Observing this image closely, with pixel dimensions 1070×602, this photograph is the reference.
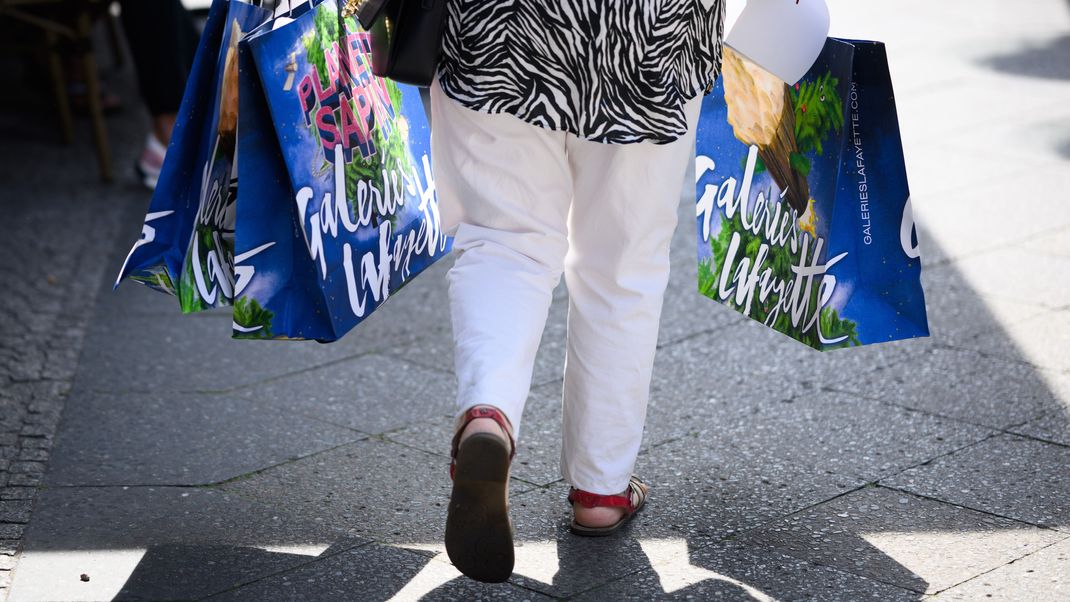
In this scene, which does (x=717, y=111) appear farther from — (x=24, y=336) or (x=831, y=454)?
(x=24, y=336)

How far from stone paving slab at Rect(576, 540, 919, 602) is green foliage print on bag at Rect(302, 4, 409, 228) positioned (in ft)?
3.04

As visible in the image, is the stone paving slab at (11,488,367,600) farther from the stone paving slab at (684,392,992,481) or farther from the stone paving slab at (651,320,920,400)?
the stone paving slab at (651,320,920,400)

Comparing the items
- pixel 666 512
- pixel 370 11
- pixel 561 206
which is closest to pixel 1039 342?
pixel 666 512

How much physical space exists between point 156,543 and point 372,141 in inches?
37.5

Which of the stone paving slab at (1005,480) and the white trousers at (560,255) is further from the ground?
the white trousers at (560,255)

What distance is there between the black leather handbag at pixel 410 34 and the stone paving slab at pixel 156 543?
99cm

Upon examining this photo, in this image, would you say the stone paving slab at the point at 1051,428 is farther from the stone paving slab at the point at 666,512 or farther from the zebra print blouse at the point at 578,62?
the zebra print blouse at the point at 578,62

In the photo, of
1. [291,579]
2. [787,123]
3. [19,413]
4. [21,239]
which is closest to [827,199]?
[787,123]

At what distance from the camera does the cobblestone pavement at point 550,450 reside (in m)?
2.56

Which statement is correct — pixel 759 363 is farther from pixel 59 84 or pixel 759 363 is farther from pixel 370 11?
pixel 59 84

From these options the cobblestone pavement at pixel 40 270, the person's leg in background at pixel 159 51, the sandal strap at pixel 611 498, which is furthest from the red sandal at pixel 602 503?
the person's leg in background at pixel 159 51

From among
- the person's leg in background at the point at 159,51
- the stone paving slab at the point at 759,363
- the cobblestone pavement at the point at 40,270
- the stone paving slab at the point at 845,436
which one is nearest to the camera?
the stone paving slab at the point at 845,436

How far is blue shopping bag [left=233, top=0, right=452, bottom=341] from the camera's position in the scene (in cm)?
255

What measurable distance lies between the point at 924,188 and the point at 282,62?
3.56 meters
